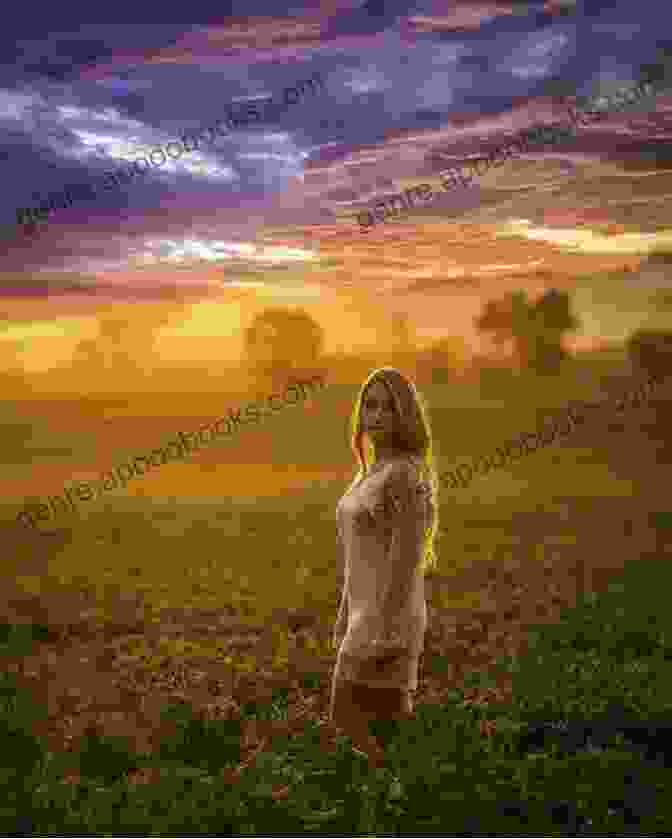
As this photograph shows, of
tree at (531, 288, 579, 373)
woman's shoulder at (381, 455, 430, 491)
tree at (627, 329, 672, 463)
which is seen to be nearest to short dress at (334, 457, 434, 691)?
woman's shoulder at (381, 455, 430, 491)

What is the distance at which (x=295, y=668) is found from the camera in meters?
8.88

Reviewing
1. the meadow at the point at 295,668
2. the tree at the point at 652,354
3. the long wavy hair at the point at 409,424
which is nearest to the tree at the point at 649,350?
the tree at the point at 652,354

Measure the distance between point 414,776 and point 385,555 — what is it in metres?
2.26

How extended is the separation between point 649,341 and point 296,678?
1531 centimetres

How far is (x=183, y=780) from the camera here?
648cm

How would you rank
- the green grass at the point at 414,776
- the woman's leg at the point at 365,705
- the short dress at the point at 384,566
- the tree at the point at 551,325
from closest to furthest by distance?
the short dress at the point at 384,566 < the woman's leg at the point at 365,705 < the green grass at the point at 414,776 < the tree at the point at 551,325

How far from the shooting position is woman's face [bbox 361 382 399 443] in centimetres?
505

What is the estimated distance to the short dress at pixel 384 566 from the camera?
4.88 m

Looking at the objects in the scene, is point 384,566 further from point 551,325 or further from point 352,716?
point 551,325

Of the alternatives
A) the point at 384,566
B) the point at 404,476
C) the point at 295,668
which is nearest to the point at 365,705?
the point at 384,566

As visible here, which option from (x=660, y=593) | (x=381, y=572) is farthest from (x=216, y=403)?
(x=381, y=572)

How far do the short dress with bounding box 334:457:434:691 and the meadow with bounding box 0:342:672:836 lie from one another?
22.4 inches

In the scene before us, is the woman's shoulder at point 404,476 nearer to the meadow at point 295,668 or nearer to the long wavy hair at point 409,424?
the long wavy hair at point 409,424

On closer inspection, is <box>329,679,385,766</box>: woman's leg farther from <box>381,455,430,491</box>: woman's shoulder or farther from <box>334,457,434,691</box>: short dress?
<box>381,455,430,491</box>: woman's shoulder
